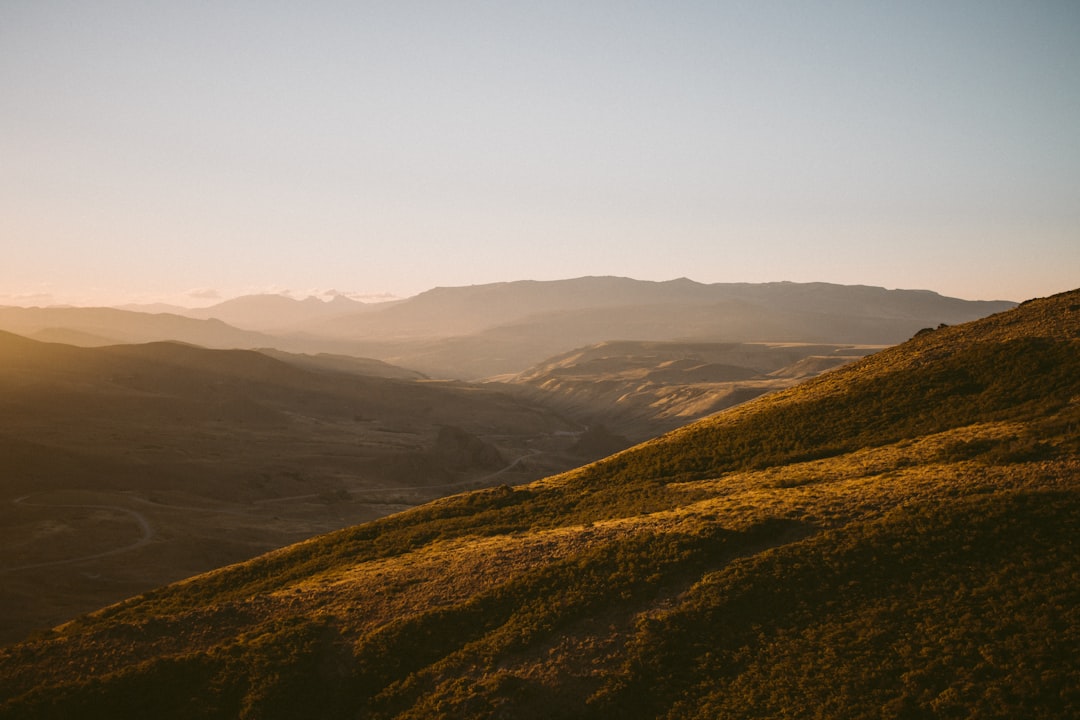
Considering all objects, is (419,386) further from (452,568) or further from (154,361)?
(452,568)

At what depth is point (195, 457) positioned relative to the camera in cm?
9662

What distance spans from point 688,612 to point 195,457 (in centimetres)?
8989

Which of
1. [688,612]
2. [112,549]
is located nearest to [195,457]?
[112,549]

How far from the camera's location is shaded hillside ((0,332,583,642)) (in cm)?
6003

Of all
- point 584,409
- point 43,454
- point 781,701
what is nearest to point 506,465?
point 43,454

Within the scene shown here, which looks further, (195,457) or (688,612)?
(195,457)

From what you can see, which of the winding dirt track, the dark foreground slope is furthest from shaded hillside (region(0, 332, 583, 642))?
the dark foreground slope

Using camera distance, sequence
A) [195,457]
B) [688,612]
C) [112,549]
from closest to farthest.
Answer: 1. [688,612]
2. [112,549]
3. [195,457]

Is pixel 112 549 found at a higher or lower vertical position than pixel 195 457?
lower

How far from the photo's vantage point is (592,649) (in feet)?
74.2

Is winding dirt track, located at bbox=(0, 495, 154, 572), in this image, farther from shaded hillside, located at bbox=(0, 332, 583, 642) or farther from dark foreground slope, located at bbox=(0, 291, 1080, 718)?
dark foreground slope, located at bbox=(0, 291, 1080, 718)

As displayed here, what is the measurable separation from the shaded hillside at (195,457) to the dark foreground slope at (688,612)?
2697cm

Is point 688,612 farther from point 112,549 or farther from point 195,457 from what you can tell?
point 195,457

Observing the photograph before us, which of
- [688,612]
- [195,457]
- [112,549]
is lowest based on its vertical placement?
[112,549]
